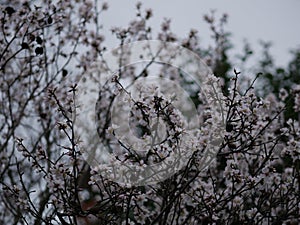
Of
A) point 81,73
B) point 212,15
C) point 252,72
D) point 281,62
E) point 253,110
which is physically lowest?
point 253,110

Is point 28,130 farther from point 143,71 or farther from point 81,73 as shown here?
point 143,71

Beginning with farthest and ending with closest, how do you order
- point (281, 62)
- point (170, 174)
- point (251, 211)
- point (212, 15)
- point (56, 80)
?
point (281, 62) < point (212, 15) < point (56, 80) < point (251, 211) < point (170, 174)

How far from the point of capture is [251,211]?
10.5 feet

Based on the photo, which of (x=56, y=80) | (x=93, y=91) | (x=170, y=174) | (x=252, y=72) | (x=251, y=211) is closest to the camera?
(x=170, y=174)

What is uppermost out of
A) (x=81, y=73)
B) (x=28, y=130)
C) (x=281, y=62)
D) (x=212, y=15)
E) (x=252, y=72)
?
(x=281, y=62)

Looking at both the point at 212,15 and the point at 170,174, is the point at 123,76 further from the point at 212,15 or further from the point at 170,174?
the point at 170,174

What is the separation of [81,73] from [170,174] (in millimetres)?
2640

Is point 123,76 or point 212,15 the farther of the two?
point 212,15

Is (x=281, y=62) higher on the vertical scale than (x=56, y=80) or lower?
higher

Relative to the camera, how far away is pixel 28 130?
5387 millimetres

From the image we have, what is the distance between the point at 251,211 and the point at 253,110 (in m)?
0.79

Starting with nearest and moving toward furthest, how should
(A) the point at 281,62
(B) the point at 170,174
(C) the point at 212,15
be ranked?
(B) the point at 170,174 → (C) the point at 212,15 → (A) the point at 281,62

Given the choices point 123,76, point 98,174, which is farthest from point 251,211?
point 123,76

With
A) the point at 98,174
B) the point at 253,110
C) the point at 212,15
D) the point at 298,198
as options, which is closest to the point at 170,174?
the point at 98,174
